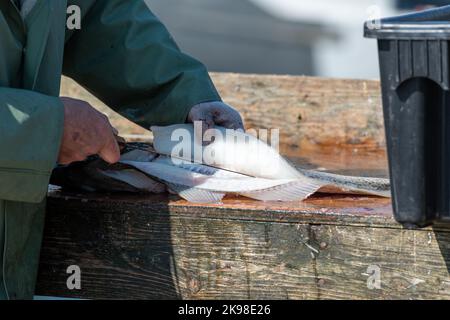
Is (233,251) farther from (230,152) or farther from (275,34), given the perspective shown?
(275,34)

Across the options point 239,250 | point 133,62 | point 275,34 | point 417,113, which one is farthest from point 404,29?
point 275,34

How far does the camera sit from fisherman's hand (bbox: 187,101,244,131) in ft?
12.3

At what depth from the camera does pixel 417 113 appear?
2.56m

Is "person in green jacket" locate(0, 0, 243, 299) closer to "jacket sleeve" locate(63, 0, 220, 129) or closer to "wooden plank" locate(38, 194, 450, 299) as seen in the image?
"jacket sleeve" locate(63, 0, 220, 129)

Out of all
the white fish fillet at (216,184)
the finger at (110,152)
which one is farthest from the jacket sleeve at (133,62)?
the finger at (110,152)

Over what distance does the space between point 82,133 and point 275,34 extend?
34.1 feet

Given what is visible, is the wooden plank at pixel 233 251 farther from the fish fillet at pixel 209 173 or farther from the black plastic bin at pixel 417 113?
the black plastic bin at pixel 417 113

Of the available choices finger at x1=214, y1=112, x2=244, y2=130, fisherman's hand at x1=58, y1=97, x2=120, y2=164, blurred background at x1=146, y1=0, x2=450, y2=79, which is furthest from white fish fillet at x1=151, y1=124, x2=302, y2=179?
blurred background at x1=146, y1=0, x2=450, y2=79

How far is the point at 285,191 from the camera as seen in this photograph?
10.8ft

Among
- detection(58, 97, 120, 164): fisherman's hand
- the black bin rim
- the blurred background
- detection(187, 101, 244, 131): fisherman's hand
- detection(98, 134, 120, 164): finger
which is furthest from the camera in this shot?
the blurred background

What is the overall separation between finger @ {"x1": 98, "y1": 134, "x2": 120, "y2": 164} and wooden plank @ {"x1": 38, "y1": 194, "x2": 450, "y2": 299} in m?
0.14
